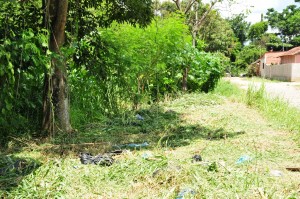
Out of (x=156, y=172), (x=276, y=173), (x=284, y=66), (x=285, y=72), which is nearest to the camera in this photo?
(x=156, y=172)

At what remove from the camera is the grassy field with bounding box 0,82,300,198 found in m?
3.24

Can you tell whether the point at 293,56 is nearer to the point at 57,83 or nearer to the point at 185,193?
the point at 57,83

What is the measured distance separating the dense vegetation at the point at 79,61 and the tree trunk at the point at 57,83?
0.6 inches

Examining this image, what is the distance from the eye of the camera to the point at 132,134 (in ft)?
19.5

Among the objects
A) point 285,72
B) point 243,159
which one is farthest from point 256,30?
point 243,159

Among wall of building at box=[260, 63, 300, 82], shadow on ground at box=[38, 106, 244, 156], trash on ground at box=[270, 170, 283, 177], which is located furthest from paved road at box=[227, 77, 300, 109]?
wall of building at box=[260, 63, 300, 82]

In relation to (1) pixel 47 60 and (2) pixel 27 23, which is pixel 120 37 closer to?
(2) pixel 27 23

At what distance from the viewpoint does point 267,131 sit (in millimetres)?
6055

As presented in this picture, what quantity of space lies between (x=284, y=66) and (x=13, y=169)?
96.9 feet

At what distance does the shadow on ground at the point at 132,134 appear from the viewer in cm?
492

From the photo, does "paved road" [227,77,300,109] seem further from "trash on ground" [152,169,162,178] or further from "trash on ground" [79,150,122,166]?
"trash on ground" [152,169,162,178]

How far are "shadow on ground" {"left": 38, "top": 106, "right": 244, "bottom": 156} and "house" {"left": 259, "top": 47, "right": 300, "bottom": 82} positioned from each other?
76.0 feet

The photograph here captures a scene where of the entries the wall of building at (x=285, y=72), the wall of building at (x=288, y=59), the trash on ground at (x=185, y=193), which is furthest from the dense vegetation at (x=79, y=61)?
the wall of building at (x=288, y=59)

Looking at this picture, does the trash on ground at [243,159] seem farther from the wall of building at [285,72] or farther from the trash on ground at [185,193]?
the wall of building at [285,72]
